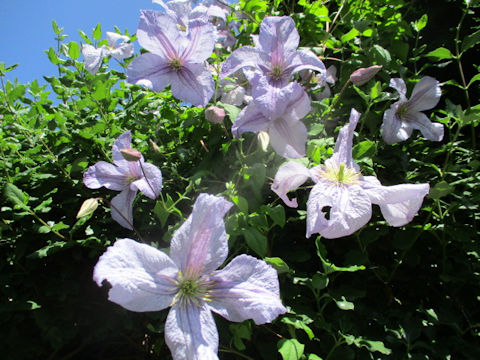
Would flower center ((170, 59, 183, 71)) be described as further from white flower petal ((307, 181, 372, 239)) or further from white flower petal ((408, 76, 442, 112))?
white flower petal ((408, 76, 442, 112))

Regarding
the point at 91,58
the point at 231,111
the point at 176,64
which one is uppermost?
the point at 91,58

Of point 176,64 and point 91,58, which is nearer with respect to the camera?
→ point 176,64

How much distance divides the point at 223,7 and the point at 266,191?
893 millimetres

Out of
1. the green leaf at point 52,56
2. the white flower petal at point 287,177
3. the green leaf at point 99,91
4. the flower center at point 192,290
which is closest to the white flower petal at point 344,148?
the white flower petal at point 287,177

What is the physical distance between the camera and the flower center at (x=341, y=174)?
0.89m

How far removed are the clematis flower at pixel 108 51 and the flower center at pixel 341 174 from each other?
2.86 ft

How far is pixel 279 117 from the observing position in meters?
0.94

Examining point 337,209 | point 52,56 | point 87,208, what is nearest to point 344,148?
point 337,209

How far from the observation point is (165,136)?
4.35ft

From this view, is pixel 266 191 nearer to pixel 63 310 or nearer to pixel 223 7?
pixel 63 310

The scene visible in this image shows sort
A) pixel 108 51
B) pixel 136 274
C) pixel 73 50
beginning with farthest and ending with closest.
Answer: pixel 108 51 → pixel 73 50 → pixel 136 274

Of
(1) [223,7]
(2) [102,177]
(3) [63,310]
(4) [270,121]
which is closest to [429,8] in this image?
(1) [223,7]

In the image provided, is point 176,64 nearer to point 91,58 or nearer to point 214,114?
point 214,114

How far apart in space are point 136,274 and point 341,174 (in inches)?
20.5
